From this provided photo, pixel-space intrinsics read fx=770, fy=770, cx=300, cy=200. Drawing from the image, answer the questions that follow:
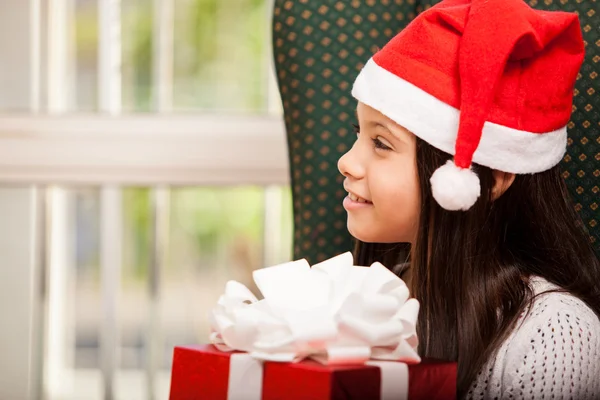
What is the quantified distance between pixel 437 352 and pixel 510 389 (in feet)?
0.35

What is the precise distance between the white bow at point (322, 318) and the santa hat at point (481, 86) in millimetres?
257

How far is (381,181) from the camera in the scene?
110 centimetres

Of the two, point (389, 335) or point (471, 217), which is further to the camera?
point (471, 217)

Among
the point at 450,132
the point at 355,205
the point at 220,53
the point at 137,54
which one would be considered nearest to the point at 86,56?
the point at 137,54

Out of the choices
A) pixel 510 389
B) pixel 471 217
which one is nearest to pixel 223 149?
pixel 471 217

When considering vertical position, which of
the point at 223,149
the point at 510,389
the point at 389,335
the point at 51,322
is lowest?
the point at 51,322

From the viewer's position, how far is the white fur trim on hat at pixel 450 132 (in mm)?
1034

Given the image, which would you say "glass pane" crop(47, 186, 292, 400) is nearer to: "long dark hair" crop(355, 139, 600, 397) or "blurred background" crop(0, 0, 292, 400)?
"blurred background" crop(0, 0, 292, 400)

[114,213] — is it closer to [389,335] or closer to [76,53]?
[76,53]

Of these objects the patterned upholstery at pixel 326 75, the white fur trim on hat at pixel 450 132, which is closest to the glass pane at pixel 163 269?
the patterned upholstery at pixel 326 75

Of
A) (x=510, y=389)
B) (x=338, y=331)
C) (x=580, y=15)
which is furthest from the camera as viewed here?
(x=580, y=15)

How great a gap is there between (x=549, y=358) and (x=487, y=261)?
172 millimetres

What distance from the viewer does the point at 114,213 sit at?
195 cm

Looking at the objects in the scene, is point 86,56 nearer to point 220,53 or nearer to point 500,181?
point 220,53
